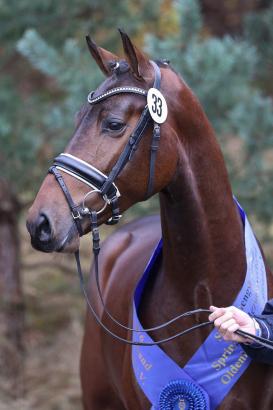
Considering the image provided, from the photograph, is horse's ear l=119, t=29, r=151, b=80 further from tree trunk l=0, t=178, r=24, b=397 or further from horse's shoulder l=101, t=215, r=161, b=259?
tree trunk l=0, t=178, r=24, b=397

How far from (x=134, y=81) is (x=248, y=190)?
2.62 metres

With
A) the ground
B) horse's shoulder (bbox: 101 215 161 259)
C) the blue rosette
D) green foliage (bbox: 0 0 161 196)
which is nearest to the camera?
the blue rosette

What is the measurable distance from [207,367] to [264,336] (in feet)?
1.18

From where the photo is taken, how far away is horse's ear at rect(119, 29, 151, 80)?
2.41m

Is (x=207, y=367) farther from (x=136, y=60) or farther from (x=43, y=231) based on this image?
(x=136, y=60)

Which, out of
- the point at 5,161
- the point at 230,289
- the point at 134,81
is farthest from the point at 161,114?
the point at 5,161

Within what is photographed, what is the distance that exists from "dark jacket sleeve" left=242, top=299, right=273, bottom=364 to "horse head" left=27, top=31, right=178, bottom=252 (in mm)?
552

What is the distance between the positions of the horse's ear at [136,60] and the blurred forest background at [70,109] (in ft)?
7.19

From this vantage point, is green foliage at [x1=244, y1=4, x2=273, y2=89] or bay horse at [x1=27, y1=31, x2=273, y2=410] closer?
bay horse at [x1=27, y1=31, x2=273, y2=410]

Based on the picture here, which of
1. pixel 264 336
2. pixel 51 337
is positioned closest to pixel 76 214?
pixel 264 336

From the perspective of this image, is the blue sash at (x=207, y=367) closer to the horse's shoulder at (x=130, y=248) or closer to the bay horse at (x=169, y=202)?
the bay horse at (x=169, y=202)

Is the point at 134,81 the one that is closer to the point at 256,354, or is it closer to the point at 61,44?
the point at 256,354

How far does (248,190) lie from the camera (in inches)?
196

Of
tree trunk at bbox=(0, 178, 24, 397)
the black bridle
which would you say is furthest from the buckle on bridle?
tree trunk at bbox=(0, 178, 24, 397)
